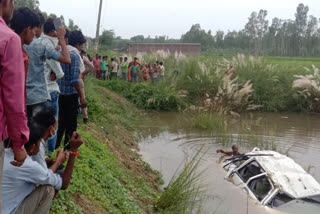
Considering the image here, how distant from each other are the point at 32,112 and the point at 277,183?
166 inches

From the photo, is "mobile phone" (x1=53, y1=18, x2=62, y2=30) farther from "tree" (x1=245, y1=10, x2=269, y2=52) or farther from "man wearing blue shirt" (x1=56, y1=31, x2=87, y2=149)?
"tree" (x1=245, y1=10, x2=269, y2=52)

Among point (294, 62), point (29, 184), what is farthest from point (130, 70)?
point (29, 184)

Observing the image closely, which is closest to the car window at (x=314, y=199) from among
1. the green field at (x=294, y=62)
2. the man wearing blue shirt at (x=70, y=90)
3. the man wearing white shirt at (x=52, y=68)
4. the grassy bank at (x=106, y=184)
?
the grassy bank at (x=106, y=184)

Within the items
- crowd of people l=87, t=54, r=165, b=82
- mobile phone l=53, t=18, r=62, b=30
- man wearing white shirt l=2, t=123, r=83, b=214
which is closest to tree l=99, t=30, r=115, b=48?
crowd of people l=87, t=54, r=165, b=82

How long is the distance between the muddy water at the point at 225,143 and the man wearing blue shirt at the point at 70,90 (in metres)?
2.27

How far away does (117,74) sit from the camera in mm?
21453

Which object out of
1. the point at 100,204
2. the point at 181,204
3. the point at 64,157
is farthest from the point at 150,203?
the point at 64,157

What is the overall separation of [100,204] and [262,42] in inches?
2612

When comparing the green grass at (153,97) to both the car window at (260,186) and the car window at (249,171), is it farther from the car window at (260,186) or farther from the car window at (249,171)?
the car window at (260,186)

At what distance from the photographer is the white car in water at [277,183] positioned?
19.8 feet

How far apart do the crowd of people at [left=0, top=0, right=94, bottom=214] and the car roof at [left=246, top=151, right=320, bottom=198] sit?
3481mm

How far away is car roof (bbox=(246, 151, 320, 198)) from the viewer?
20.2ft

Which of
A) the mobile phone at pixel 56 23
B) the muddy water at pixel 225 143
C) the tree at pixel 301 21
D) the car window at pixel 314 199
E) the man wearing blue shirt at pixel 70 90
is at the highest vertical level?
the tree at pixel 301 21

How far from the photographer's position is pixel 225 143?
37.8 ft
